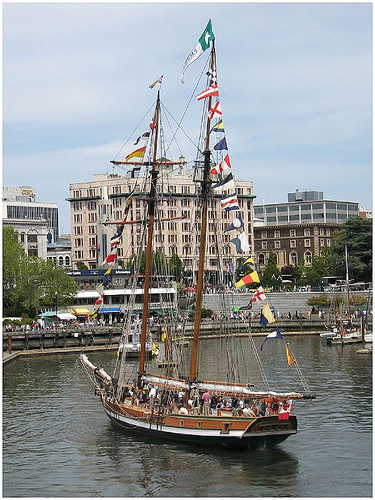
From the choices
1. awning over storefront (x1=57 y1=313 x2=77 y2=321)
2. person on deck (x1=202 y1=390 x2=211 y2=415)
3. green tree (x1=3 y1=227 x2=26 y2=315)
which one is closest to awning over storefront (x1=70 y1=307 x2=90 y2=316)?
awning over storefront (x1=57 y1=313 x2=77 y2=321)

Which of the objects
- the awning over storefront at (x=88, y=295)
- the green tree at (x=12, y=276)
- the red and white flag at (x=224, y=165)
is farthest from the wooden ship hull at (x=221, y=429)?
the awning over storefront at (x=88, y=295)

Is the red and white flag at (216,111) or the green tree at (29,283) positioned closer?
the red and white flag at (216,111)

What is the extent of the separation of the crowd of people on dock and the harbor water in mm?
2221

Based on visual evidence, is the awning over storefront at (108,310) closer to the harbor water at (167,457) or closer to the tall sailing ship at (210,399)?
the harbor water at (167,457)

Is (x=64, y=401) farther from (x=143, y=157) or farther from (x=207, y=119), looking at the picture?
(x=207, y=119)

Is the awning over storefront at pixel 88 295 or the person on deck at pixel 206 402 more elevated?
the awning over storefront at pixel 88 295

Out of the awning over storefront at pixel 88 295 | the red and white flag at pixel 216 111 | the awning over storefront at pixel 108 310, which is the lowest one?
the awning over storefront at pixel 108 310

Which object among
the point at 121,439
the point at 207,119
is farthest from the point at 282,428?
the point at 207,119

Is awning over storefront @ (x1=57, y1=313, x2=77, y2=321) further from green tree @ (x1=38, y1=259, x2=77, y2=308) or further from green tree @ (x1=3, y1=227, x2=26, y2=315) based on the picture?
green tree @ (x1=3, y1=227, x2=26, y2=315)

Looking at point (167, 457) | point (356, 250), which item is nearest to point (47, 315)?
point (356, 250)

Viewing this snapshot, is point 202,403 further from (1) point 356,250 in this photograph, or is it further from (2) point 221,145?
(1) point 356,250

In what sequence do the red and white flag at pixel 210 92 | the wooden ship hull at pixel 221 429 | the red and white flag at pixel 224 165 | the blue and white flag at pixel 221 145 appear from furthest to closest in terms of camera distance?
the red and white flag at pixel 210 92, the blue and white flag at pixel 221 145, the red and white flag at pixel 224 165, the wooden ship hull at pixel 221 429

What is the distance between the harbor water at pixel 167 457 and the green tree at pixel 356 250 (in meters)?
104

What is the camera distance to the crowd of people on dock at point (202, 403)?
5406cm
